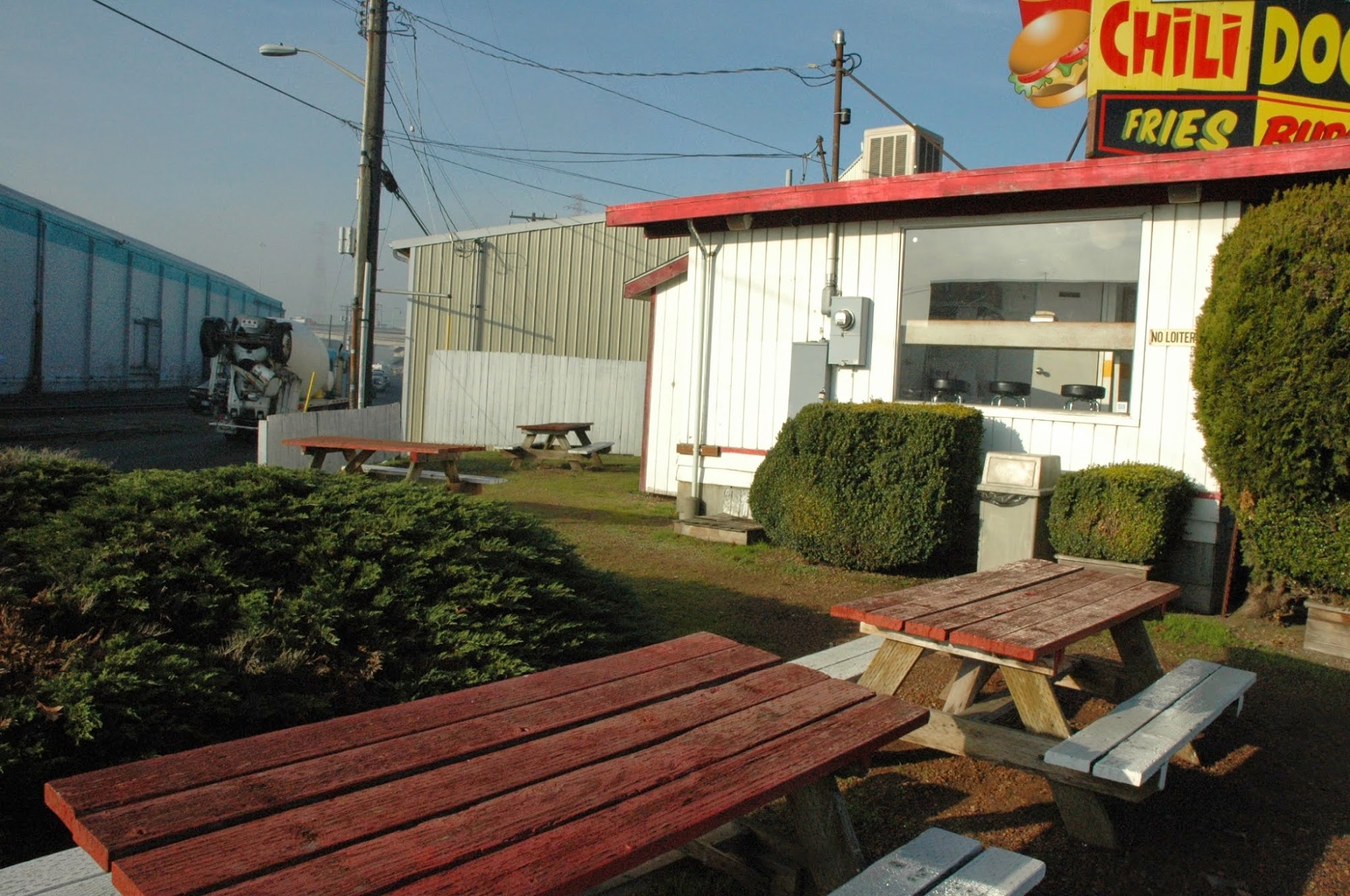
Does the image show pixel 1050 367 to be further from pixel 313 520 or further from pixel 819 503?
pixel 313 520

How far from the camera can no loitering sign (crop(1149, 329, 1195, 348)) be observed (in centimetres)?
775

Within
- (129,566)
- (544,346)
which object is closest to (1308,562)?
(129,566)

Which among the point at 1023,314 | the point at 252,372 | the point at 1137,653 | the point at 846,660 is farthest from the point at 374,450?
the point at 252,372

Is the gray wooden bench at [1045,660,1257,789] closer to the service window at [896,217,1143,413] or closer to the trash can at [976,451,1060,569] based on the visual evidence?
the trash can at [976,451,1060,569]

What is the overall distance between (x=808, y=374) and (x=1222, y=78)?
4733 mm

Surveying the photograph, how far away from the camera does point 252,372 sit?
21203 mm

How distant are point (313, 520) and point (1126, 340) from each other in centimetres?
643

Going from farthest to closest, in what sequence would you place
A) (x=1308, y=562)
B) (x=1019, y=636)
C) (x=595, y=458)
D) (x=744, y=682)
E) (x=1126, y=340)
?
1. (x=595, y=458)
2. (x=1126, y=340)
3. (x=1308, y=562)
4. (x=1019, y=636)
5. (x=744, y=682)

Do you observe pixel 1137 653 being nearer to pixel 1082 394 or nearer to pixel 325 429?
pixel 1082 394

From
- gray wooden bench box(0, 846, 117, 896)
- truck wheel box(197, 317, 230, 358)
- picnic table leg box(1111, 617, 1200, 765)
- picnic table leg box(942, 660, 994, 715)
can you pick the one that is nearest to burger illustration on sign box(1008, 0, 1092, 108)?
picnic table leg box(1111, 617, 1200, 765)

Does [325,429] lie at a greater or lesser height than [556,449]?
greater

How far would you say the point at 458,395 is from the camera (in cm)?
2155

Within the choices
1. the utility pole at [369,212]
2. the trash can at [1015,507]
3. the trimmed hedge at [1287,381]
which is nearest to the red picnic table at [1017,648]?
the trimmed hedge at [1287,381]

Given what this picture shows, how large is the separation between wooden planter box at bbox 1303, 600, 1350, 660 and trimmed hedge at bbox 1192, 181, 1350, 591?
0.18 metres
